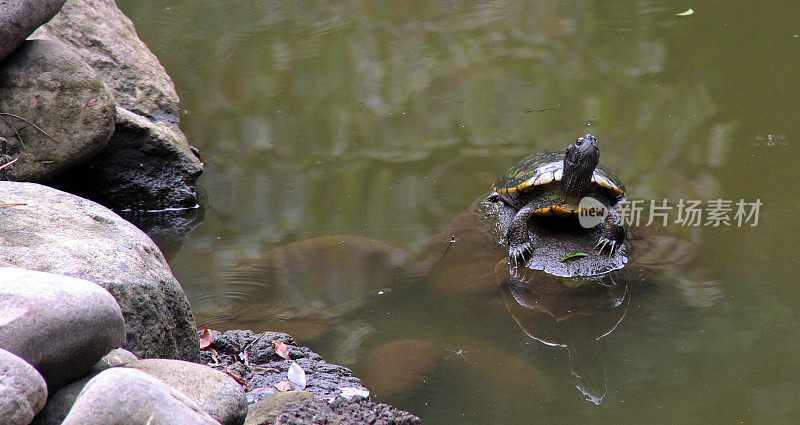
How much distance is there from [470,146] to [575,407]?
2893 millimetres

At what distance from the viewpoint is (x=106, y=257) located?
2.73 meters

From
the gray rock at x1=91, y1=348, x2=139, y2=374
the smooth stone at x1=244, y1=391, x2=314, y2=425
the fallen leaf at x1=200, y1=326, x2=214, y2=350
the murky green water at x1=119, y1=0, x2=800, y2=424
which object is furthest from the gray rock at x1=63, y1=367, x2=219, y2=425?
the murky green water at x1=119, y1=0, x2=800, y2=424

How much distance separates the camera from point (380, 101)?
21.6 ft

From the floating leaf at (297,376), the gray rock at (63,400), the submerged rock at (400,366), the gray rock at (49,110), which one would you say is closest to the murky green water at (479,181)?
the submerged rock at (400,366)

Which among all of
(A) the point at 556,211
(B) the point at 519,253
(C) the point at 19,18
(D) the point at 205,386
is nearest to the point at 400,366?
(B) the point at 519,253

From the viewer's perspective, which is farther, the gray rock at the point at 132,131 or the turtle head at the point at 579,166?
the gray rock at the point at 132,131

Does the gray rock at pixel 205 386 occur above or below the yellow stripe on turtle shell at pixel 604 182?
above

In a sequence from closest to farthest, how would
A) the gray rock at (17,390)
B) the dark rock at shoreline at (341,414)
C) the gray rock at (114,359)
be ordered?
the gray rock at (17,390) → the gray rock at (114,359) → the dark rock at shoreline at (341,414)

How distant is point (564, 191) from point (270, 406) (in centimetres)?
263

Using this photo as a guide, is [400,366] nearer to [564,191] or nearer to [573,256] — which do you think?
[573,256]

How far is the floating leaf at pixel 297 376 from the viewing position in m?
3.21

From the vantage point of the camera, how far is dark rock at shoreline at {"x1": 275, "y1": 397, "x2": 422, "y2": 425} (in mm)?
2564

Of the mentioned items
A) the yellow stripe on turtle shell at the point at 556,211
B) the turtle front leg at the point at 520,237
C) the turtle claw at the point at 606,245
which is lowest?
the turtle claw at the point at 606,245
